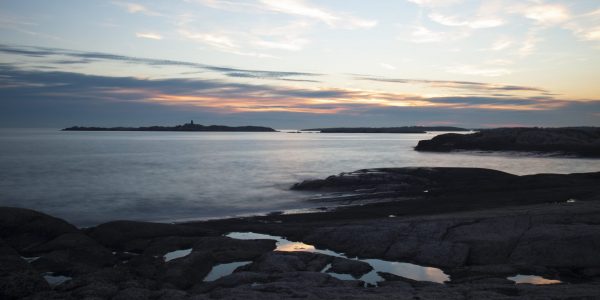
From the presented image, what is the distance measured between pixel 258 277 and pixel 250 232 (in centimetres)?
828

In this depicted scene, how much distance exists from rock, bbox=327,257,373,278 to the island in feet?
255

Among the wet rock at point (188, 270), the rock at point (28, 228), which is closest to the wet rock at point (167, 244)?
the wet rock at point (188, 270)

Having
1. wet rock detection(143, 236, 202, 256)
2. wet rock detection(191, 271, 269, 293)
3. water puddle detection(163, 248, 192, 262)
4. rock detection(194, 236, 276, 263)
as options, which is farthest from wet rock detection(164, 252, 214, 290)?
wet rock detection(143, 236, 202, 256)

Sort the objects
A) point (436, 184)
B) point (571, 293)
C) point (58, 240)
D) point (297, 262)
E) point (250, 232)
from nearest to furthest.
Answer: point (571, 293) → point (297, 262) → point (58, 240) → point (250, 232) → point (436, 184)

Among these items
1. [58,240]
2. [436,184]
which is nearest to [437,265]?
[58,240]

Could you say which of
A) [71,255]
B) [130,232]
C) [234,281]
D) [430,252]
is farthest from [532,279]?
[130,232]

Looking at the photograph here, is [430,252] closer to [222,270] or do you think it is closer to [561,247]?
[561,247]

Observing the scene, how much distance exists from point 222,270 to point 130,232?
6.01 metres

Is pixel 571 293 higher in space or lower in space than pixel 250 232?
higher

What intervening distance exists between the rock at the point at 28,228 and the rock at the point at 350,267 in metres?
10.3

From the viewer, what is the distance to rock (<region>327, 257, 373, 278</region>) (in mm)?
13250

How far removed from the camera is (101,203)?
3322cm

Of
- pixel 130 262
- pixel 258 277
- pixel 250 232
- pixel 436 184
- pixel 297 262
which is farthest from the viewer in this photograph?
pixel 436 184

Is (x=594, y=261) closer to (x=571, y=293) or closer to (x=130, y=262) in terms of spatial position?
(x=571, y=293)
